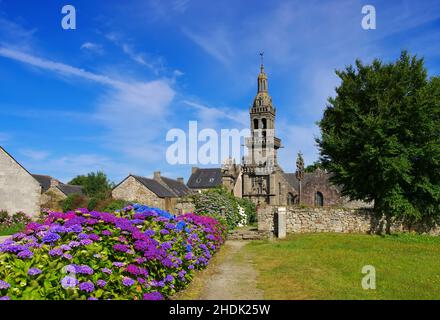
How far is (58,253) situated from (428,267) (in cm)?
1043

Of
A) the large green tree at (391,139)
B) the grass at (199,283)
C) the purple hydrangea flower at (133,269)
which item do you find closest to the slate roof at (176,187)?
the large green tree at (391,139)

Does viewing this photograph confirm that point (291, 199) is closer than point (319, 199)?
No

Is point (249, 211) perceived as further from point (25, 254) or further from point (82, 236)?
point (25, 254)

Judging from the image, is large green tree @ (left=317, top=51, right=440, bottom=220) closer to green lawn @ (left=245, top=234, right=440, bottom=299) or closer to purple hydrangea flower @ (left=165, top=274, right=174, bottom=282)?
green lawn @ (left=245, top=234, right=440, bottom=299)

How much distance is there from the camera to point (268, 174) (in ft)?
157

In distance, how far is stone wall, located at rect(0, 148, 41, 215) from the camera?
24812 millimetres

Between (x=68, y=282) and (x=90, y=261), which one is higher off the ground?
(x=90, y=261)

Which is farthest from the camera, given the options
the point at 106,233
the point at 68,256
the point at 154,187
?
the point at 154,187

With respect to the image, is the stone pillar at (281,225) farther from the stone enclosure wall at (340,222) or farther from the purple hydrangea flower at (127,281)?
the purple hydrangea flower at (127,281)

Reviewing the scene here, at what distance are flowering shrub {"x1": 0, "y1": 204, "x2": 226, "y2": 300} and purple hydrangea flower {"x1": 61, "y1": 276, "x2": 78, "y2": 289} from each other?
0.01 metres

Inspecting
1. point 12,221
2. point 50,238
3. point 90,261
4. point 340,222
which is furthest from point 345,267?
point 12,221

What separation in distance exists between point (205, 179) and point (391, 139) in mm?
50026
